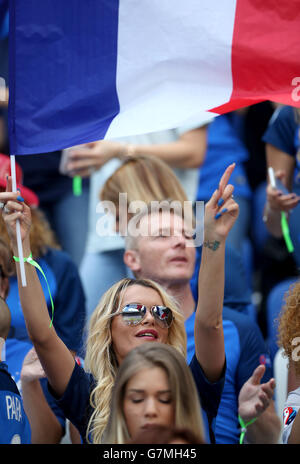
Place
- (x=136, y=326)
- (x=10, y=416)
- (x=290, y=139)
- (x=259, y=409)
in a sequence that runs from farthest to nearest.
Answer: (x=290, y=139) < (x=259, y=409) < (x=136, y=326) < (x=10, y=416)

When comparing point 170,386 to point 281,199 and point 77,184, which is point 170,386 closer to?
point 281,199

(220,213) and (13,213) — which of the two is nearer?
(220,213)

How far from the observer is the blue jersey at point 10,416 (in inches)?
114

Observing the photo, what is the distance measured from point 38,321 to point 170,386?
63cm

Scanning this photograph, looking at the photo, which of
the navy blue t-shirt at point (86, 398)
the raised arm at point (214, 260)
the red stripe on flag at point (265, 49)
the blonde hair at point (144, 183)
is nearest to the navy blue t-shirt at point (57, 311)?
the blonde hair at point (144, 183)

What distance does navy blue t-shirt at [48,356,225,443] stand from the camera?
3055mm

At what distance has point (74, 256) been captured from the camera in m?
5.68

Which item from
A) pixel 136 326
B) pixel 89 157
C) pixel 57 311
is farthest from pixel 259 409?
pixel 89 157

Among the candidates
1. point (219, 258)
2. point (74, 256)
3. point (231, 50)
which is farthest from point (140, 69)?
point (74, 256)

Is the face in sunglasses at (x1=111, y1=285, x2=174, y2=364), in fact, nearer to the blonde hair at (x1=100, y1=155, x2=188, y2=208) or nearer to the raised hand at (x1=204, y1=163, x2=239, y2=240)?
the raised hand at (x1=204, y1=163, x2=239, y2=240)

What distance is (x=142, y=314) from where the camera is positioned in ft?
10.6

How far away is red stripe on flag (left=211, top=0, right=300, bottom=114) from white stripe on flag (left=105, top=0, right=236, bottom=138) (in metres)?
0.04

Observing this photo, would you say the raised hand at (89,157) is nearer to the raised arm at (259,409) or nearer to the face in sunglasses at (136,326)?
the face in sunglasses at (136,326)
